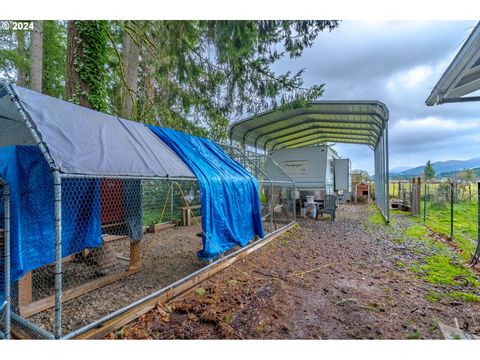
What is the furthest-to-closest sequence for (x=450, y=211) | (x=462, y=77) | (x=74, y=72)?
(x=450, y=211), (x=74, y=72), (x=462, y=77)

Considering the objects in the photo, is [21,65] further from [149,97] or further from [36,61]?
[149,97]

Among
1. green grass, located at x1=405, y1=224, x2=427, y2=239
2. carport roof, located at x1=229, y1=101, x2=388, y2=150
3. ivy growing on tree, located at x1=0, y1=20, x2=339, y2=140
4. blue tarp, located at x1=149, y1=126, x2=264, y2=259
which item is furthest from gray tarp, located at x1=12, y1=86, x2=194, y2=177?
green grass, located at x1=405, y1=224, x2=427, y2=239

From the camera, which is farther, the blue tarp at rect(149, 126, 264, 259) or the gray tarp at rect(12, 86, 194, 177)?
the blue tarp at rect(149, 126, 264, 259)

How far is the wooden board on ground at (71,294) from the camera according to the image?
9.82ft

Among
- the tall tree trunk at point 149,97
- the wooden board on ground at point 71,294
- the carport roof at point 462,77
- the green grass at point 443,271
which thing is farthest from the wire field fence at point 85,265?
the tall tree trunk at point 149,97

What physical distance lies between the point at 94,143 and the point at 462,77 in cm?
552

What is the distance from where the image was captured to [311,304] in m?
3.37

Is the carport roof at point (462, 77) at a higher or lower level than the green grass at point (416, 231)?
higher

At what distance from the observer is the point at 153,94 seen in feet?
32.2

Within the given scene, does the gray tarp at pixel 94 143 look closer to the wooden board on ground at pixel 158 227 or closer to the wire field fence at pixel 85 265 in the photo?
the wire field fence at pixel 85 265

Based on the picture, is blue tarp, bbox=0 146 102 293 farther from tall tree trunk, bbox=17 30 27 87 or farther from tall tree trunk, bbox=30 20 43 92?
tall tree trunk, bbox=17 30 27 87

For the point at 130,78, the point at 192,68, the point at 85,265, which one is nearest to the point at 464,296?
the point at 85,265

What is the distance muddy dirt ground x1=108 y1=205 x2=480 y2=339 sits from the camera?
274 centimetres

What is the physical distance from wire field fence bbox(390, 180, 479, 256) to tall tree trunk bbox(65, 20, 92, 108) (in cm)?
914
